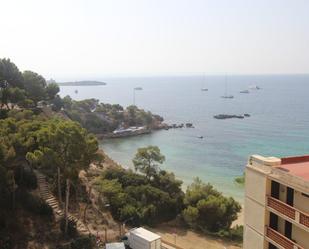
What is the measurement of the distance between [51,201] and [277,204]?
14.6 m

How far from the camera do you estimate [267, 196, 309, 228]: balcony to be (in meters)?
11.2

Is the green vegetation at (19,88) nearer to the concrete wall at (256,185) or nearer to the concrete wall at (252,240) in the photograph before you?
the concrete wall at (256,185)

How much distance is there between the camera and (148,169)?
109 ft

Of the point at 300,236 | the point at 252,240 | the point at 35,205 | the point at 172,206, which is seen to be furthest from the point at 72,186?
the point at 300,236

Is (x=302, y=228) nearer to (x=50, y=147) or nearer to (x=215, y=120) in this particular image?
(x=50, y=147)

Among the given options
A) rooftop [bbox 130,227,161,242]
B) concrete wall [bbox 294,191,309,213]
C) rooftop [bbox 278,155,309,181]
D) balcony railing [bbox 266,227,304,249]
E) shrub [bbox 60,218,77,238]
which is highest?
rooftop [bbox 278,155,309,181]

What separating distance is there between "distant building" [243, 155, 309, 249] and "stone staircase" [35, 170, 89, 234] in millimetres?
10698

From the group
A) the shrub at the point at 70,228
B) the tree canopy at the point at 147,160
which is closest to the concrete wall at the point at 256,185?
the shrub at the point at 70,228

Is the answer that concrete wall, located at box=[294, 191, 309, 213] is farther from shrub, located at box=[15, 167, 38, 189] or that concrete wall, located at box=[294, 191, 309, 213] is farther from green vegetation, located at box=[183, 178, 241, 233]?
shrub, located at box=[15, 167, 38, 189]

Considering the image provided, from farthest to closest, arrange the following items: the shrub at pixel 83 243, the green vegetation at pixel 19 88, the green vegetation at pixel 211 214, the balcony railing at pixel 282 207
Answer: the green vegetation at pixel 19 88, the green vegetation at pixel 211 214, the shrub at pixel 83 243, the balcony railing at pixel 282 207

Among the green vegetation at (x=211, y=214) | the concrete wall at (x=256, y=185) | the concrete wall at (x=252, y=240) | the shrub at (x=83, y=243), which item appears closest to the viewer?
the concrete wall at (x=256, y=185)

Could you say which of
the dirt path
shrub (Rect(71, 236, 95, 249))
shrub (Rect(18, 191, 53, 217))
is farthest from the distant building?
shrub (Rect(18, 191, 53, 217))

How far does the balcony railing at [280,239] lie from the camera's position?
461 inches

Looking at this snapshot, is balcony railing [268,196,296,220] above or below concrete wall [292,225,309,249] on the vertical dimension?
above
